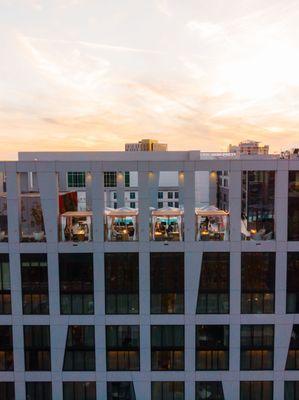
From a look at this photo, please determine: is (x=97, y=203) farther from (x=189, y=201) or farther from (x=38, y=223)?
(x=189, y=201)

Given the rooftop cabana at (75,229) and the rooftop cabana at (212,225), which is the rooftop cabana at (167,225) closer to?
the rooftop cabana at (212,225)

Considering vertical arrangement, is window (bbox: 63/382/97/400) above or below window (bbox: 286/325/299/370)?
below

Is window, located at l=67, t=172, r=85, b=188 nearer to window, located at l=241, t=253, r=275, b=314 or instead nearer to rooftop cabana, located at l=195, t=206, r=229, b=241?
rooftop cabana, located at l=195, t=206, r=229, b=241

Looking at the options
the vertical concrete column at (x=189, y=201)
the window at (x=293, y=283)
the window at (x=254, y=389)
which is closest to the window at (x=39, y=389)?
the window at (x=254, y=389)

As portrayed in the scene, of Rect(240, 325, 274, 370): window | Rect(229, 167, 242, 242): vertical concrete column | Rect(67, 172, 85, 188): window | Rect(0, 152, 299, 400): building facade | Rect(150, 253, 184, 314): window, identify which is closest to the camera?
Rect(229, 167, 242, 242): vertical concrete column

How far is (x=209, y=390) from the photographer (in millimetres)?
26859

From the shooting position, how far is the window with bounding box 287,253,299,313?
2594cm

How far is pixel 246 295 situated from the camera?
26.2m

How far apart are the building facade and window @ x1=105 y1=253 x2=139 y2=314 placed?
8 cm

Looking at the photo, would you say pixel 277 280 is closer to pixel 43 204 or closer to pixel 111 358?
pixel 111 358

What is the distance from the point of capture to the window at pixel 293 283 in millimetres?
25938

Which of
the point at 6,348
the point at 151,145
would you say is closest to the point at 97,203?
the point at 6,348

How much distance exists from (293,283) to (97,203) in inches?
663

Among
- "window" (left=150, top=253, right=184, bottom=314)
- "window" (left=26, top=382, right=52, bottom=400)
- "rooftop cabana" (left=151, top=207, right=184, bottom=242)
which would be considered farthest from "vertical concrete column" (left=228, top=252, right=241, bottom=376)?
"window" (left=26, top=382, right=52, bottom=400)
